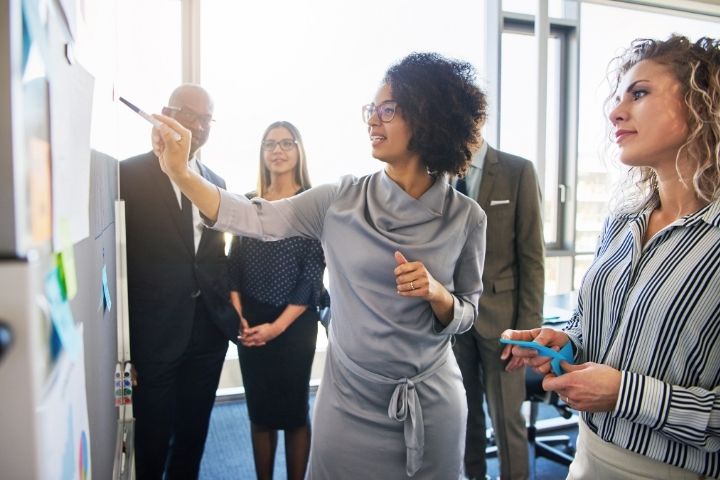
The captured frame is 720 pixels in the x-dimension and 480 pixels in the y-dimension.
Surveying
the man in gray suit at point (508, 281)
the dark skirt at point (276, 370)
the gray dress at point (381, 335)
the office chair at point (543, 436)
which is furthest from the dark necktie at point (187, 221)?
the office chair at point (543, 436)

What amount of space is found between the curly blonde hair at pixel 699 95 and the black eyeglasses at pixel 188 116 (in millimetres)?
1433

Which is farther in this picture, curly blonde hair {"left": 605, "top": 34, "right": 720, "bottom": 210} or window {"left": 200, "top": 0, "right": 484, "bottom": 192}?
window {"left": 200, "top": 0, "right": 484, "bottom": 192}

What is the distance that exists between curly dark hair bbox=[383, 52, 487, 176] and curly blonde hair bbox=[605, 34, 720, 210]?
1.45 ft

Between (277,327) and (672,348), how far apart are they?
56.8 inches

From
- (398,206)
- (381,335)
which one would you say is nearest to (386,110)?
(398,206)

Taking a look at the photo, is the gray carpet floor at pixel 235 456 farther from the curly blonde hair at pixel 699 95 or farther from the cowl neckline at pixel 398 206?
the curly blonde hair at pixel 699 95

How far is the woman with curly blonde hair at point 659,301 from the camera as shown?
906 millimetres

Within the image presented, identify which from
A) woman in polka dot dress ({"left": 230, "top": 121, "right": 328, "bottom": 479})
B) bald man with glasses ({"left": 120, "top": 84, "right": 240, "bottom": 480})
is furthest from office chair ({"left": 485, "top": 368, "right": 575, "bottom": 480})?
bald man with glasses ({"left": 120, "top": 84, "right": 240, "bottom": 480})

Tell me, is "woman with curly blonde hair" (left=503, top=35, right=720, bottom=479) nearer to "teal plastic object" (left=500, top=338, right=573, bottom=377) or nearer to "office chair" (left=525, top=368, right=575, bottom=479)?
"teal plastic object" (left=500, top=338, right=573, bottom=377)

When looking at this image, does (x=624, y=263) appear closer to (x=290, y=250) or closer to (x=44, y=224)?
(x=44, y=224)

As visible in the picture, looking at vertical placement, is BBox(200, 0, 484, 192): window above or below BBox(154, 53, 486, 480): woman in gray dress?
above

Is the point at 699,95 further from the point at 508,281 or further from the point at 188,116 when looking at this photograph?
the point at 188,116

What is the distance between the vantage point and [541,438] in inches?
119

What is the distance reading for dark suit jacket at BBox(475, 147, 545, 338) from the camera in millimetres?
2135
